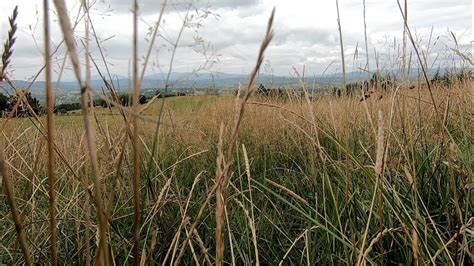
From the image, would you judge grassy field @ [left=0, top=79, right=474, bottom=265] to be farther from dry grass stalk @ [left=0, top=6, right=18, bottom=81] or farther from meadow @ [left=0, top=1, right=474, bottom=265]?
dry grass stalk @ [left=0, top=6, right=18, bottom=81]

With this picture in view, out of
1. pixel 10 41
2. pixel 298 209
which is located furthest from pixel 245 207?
pixel 10 41

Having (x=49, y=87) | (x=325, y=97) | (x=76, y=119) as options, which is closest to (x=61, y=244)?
(x=49, y=87)

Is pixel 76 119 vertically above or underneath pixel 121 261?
above

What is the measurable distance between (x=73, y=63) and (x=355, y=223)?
47.7 inches

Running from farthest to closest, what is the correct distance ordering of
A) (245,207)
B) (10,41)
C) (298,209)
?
(245,207), (298,209), (10,41)

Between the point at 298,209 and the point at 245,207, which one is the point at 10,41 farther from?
the point at 245,207

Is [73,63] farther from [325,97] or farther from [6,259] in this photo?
Answer: [325,97]

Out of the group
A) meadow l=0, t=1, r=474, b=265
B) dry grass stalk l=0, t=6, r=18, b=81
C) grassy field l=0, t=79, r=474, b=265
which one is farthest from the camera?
grassy field l=0, t=79, r=474, b=265

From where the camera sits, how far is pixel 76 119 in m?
4.52

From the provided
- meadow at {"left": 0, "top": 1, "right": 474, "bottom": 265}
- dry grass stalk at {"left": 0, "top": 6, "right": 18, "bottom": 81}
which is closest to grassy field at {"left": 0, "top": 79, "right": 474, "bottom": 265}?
meadow at {"left": 0, "top": 1, "right": 474, "bottom": 265}

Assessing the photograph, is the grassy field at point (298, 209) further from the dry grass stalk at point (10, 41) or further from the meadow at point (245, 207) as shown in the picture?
the dry grass stalk at point (10, 41)

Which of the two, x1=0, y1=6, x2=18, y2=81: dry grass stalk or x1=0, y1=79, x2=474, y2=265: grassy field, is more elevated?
x1=0, y1=6, x2=18, y2=81: dry grass stalk

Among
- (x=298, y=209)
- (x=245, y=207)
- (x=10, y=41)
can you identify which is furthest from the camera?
(x=245, y=207)

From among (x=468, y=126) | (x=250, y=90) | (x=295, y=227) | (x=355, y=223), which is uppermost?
(x=250, y=90)
